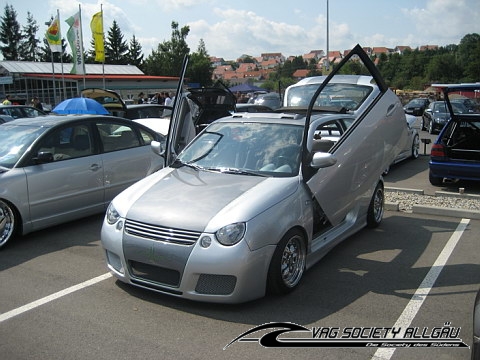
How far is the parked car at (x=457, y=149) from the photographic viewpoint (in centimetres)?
902

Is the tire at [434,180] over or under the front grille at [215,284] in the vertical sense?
under

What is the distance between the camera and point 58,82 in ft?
146

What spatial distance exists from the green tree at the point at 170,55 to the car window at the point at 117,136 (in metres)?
70.0

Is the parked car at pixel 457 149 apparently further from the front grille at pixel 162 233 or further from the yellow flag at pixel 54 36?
the yellow flag at pixel 54 36

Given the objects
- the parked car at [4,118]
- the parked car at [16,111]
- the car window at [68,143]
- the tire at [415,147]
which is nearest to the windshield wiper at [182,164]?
the car window at [68,143]

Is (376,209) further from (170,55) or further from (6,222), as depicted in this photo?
(170,55)

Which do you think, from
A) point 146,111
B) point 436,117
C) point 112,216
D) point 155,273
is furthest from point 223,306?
point 436,117

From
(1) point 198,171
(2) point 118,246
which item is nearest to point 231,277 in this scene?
(2) point 118,246

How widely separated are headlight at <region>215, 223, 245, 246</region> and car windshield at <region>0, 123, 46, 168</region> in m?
3.60

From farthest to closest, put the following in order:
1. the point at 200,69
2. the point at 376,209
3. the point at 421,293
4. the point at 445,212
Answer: the point at 200,69
the point at 445,212
the point at 376,209
the point at 421,293

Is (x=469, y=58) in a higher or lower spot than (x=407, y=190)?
higher

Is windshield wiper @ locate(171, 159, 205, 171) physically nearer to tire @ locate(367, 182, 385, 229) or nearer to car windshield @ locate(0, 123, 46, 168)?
car windshield @ locate(0, 123, 46, 168)

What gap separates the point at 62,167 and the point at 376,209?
4.46m

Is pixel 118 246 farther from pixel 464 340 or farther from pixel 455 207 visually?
pixel 455 207
